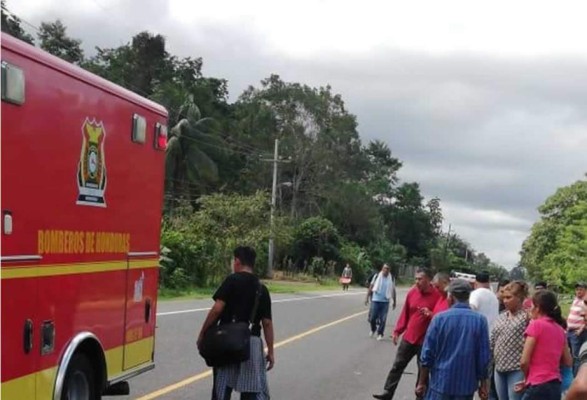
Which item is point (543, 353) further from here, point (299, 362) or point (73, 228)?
point (299, 362)

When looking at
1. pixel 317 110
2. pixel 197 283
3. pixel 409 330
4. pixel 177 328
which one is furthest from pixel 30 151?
pixel 317 110

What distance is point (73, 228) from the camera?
618 centimetres

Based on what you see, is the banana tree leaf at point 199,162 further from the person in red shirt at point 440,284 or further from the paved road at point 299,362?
the person in red shirt at point 440,284

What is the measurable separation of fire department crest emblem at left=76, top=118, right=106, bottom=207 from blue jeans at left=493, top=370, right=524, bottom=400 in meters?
4.09

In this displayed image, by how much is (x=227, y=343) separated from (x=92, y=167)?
176 cm

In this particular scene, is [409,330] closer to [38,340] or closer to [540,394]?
[540,394]

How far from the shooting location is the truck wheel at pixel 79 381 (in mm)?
6238

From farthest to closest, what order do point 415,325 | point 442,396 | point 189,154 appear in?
point 189,154 < point 415,325 < point 442,396

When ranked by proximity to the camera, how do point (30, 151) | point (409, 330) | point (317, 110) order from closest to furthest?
point (30, 151), point (409, 330), point (317, 110)

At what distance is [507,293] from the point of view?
827 cm

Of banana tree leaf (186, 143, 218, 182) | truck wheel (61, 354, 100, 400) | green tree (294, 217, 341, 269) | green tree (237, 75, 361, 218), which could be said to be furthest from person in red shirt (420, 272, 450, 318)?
green tree (237, 75, 361, 218)

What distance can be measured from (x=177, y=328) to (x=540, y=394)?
1071 centimetres

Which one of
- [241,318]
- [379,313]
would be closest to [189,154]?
[379,313]

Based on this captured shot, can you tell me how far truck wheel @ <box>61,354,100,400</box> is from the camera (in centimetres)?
624
